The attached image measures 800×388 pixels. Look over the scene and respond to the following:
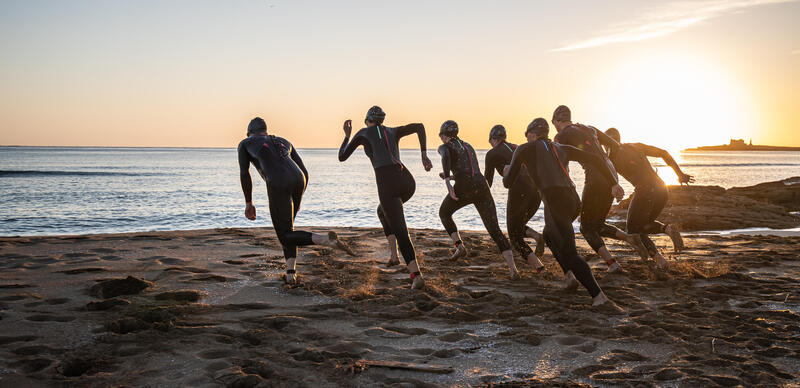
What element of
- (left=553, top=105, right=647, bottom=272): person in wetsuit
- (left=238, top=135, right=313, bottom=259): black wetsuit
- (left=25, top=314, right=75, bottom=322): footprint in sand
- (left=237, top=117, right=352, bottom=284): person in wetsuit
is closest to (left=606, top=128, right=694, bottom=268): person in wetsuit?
(left=553, top=105, right=647, bottom=272): person in wetsuit

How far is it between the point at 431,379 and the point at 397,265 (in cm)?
451

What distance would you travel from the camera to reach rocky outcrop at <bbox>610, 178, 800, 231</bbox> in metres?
14.1

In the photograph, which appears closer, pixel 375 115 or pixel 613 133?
pixel 375 115

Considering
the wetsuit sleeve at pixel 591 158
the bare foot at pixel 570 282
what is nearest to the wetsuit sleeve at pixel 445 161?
the wetsuit sleeve at pixel 591 158

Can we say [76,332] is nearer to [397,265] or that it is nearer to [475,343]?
[475,343]

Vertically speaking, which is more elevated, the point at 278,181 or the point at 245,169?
the point at 245,169

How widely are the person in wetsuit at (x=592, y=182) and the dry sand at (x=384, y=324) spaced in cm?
58

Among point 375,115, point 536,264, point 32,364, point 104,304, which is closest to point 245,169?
point 375,115

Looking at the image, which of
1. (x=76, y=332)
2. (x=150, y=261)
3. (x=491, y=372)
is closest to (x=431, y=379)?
(x=491, y=372)

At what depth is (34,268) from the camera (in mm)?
7457

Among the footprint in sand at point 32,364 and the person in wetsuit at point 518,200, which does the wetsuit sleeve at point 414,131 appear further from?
the footprint in sand at point 32,364

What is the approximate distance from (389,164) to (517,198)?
1.92 meters

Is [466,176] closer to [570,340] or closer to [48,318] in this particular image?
[570,340]

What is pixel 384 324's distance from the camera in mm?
5070
